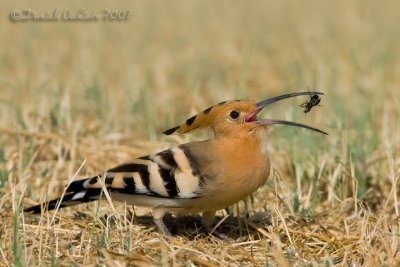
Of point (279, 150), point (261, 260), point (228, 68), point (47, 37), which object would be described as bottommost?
point (261, 260)

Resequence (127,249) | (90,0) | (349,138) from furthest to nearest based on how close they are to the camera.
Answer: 1. (90,0)
2. (349,138)
3. (127,249)

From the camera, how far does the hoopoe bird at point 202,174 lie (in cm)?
378

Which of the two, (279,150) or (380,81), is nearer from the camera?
(279,150)

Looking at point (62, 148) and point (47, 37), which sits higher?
point (47, 37)

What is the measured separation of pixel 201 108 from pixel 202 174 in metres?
2.65

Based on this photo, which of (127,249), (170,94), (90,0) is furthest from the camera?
(90,0)

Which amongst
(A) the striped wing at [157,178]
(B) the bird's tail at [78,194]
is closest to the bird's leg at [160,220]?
(A) the striped wing at [157,178]

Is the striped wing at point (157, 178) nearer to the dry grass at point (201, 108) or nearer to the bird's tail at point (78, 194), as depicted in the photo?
the bird's tail at point (78, 194)

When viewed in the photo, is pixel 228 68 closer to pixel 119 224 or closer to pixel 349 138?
pixel 349 138

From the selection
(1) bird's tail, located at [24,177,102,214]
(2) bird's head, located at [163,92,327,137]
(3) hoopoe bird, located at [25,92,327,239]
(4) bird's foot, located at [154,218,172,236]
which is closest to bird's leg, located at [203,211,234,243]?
(3) hoopoe bird, located at [25,92,327,239]

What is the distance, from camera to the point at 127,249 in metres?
3.38

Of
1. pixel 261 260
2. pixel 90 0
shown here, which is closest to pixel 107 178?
pixel 261 260

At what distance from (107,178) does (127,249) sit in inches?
26.2

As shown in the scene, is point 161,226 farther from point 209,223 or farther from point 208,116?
point 208,116
